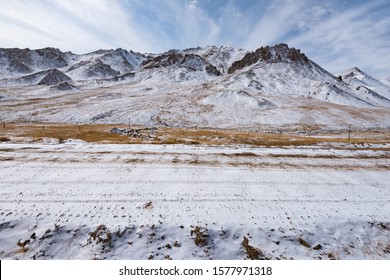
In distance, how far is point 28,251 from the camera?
7.54 metres

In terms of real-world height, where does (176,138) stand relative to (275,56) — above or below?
below

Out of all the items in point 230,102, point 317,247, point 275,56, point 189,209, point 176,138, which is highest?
point 275,56

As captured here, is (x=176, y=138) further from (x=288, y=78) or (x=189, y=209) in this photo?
(x=288, y=78)

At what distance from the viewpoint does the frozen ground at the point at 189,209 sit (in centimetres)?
789

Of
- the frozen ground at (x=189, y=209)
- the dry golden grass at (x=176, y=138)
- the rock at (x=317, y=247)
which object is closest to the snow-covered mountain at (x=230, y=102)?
the dry golden grass at (x=176, y=138)

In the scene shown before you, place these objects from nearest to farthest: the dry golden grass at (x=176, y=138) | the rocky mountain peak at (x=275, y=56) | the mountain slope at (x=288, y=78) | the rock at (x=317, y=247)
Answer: the rock at (x=317, y=247) → the dry golden grass at (x=176, y=138) → the mountain slope at (x=288, y=78) → the rocky mountain peak at (x=275, y=56)

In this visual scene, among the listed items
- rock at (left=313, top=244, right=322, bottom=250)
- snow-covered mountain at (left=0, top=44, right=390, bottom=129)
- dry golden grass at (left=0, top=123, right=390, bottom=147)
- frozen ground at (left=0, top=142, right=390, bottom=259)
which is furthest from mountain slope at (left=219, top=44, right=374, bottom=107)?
rock at (left=313, top=244, right=322, bottom=250)

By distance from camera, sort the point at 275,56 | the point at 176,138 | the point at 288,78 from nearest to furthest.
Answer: the point at 176,138 < the point at 288,78 < the point at 275,56

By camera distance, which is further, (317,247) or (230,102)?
(230,102)

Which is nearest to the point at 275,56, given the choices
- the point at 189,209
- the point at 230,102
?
the point at 230,102

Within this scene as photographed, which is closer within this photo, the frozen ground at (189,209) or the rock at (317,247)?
the frozen ground at (189,209)

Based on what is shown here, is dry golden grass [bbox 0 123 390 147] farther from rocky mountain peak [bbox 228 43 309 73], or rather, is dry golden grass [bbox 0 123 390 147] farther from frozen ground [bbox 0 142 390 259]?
rocky mountain peak [bbox 228 43 309 73]

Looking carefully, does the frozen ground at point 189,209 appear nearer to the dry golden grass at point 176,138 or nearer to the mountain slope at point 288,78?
the dry golden grass at point 176,138

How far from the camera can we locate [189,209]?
9672 millimetres
